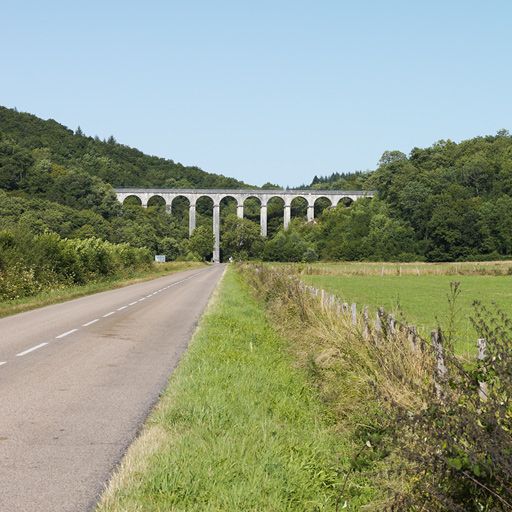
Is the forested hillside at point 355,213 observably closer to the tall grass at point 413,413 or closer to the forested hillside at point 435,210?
the forested hillside at point 435,210

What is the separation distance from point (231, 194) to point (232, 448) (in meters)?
174

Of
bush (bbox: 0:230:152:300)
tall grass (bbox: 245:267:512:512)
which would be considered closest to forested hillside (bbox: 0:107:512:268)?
bush (bbox: 0:230:152:300)

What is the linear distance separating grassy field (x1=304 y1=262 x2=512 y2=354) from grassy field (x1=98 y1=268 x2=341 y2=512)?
1999 millimetres

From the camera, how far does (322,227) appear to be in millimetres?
163750

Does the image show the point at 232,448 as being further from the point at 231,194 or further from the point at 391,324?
the point at 231,194

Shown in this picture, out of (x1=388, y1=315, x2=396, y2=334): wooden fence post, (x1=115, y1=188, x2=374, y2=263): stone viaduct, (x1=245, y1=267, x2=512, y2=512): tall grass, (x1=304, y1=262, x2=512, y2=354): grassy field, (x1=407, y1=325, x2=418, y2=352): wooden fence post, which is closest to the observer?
(x1=245, y1=267, x2=512, y2=512): tall grass

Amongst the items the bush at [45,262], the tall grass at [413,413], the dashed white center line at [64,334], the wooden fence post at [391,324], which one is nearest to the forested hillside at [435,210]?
the bush at [45,262]

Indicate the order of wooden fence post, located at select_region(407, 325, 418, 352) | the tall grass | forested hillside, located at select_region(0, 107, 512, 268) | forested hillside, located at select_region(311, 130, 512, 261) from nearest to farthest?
1. the tall grass
2. wooden fence post, located at select_region(407, 325, 418, 352)
3. forested hillside, located at select_region(0, 107, 512, 268)
4. forested hillside, located at select_region(311, 130, 512, 261)

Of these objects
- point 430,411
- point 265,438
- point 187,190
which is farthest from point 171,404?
point 187,190

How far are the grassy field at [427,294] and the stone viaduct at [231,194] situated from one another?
315ft

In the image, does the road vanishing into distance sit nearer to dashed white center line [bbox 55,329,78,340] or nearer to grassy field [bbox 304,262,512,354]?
dashed white center line [bbox 55,329,78,340]

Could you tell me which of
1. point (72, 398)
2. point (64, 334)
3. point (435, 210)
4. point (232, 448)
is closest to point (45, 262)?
point (64, 334)

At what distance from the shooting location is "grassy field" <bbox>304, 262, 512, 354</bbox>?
823 inches

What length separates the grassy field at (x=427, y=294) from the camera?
20906 mm
